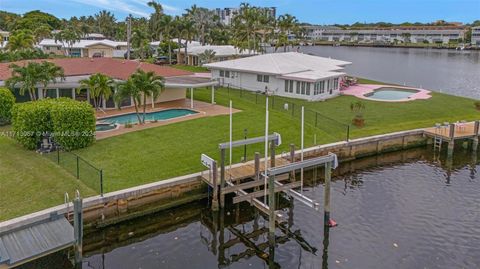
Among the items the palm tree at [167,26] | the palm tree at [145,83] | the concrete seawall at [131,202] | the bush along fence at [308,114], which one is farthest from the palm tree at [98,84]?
the palm tree at [167,26]

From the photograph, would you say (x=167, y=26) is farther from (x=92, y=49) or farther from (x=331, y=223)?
(x=331, y=223)

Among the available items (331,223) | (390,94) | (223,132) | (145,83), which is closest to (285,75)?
(390,94)

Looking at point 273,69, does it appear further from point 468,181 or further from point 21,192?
point 21,192

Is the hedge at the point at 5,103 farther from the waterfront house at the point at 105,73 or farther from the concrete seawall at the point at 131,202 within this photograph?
the concrete seawall at the point at 131,202

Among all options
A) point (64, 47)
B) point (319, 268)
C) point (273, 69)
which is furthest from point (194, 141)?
point (64, 47)

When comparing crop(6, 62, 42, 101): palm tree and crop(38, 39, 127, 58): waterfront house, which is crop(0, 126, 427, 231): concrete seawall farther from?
crop(38, 39, 127, 58): waterfront house

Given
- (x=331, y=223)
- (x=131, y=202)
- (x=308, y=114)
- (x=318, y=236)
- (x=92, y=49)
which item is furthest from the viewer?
(x=92, y=49)
